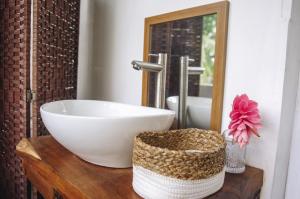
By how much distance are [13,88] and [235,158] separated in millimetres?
999

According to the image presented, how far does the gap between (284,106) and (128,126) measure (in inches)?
17.1

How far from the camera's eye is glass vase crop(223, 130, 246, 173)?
0.67 meters

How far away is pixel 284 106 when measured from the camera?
66 centimetres

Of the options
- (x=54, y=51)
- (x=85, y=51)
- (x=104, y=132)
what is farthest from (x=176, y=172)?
(x=85, y=51)

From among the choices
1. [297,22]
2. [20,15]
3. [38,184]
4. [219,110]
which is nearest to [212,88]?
[219,110]

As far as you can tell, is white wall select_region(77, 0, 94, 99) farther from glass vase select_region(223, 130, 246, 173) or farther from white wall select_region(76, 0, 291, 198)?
glass vase select_region(223, 130, 246, 173)

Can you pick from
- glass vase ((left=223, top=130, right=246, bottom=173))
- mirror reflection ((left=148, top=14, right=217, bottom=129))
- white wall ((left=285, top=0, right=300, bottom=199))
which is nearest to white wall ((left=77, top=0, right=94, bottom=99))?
mirror reflection ((left=148, top=14, right=217, bottom=129))

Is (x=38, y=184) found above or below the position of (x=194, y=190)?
below

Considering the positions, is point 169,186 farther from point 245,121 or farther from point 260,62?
point 260,62

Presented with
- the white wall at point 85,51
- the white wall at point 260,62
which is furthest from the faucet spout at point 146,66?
the white wall at point 85,51

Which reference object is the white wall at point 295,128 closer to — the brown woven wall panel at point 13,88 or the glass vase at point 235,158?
Answer: the glass vase at point 235,158

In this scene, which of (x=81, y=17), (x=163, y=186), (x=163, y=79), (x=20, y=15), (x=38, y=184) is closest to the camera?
(x=163, y=186)

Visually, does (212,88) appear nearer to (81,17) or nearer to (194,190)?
(194,190)

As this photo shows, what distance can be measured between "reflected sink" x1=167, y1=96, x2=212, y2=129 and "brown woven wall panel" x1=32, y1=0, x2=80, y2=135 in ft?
2.00
